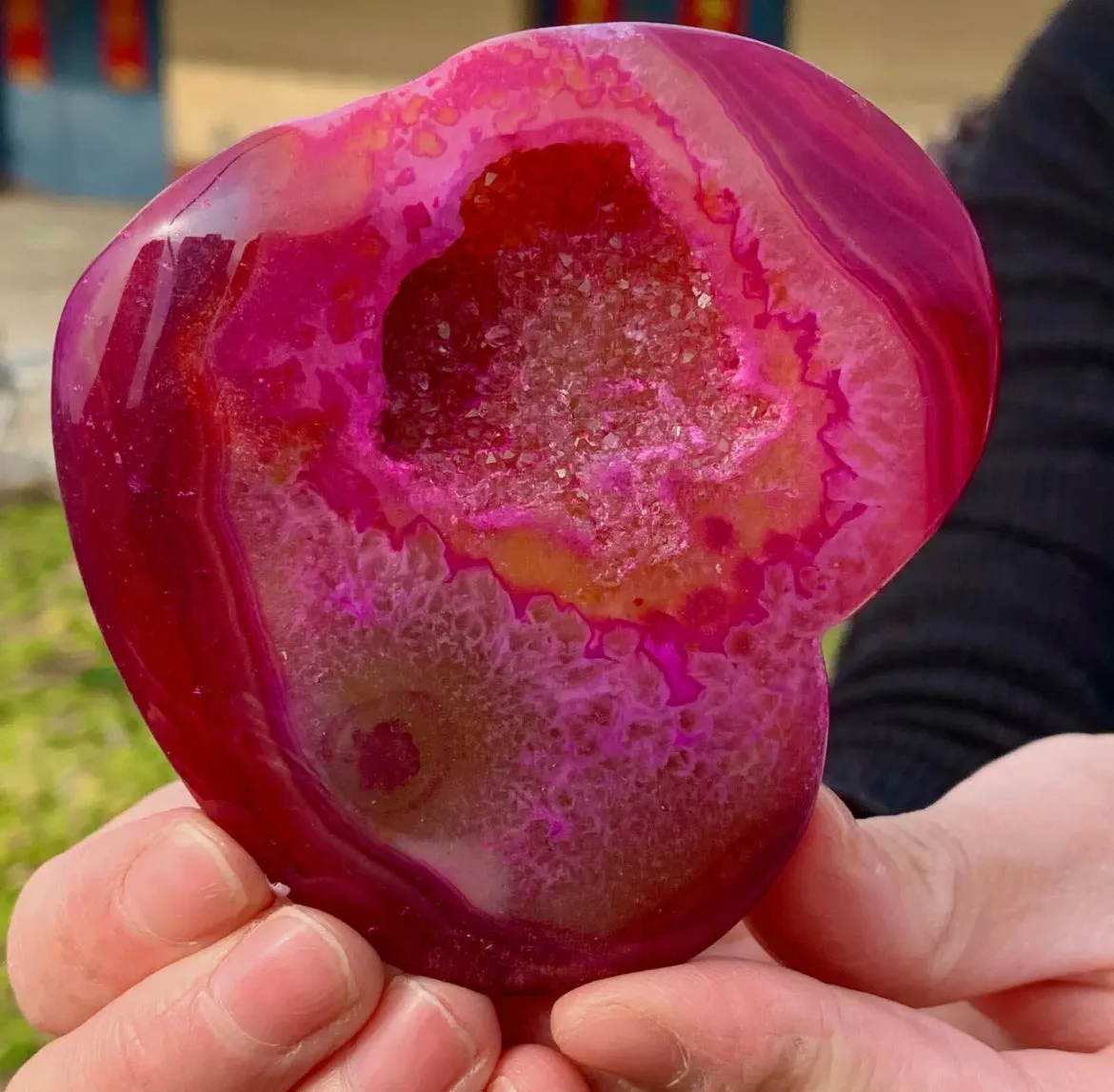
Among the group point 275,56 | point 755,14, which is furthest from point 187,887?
point 275,56

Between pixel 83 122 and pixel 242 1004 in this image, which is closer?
pixel 242 1004

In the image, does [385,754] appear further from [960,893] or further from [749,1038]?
[960,893]

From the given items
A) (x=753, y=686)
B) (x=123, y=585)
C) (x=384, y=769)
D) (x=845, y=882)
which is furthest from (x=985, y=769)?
(x=123, y=585)

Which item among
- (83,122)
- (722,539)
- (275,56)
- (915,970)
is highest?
(722,539)

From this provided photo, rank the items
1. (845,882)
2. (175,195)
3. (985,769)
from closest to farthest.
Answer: (175,195), (845,882), (985,769)

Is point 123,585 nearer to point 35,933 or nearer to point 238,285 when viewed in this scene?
point 238,285

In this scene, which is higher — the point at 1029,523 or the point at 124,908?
the point at 124,908

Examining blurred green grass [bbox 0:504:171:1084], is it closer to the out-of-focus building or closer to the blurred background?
the blurred background

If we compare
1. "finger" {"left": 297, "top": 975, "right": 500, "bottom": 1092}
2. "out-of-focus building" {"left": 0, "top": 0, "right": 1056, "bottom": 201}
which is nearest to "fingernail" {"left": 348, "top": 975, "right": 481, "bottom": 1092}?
"finger" {"left": 297, "top": 975, "right": 500, "bottom": 1092}

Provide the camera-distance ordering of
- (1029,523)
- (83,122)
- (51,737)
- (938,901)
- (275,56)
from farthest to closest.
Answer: (83,122), (275,56), (51,737), (1029,523), (938,901)
